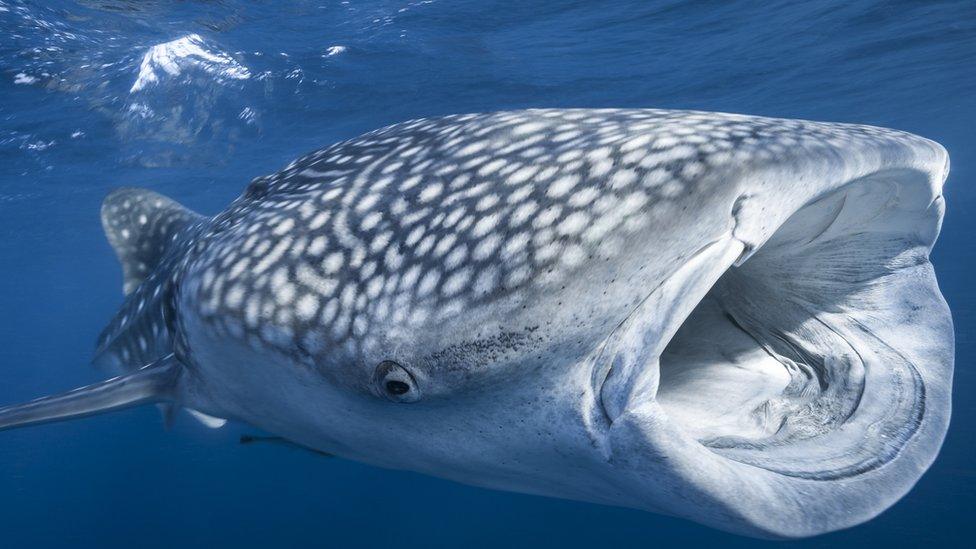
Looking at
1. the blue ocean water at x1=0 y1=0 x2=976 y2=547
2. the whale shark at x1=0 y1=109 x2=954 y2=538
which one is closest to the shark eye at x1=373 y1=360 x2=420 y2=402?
the whale shark at x1=0 y1=109 x2=954 y2=538

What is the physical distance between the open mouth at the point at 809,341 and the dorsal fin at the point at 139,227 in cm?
390

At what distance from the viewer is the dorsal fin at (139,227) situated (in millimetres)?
4707

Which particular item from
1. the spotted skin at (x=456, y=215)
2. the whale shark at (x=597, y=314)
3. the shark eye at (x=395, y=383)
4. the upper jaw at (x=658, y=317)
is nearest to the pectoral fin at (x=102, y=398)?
the whale shark at (x=597, y=314)

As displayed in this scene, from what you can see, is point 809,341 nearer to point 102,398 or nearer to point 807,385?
point 807,385

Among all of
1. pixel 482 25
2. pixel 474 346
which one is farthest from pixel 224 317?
pixel 482 25

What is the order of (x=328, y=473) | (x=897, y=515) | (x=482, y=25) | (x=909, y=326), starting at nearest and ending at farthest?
1. (x=909, y=326)
2. (x=897, y=515)
3. (x=328, y=473)
4. (x=482, y=25)

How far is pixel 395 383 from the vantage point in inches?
68.6

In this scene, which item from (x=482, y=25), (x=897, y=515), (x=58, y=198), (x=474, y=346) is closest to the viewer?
(x=474, y=346)

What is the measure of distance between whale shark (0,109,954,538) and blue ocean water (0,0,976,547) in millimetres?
4543

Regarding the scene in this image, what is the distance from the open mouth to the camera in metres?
1.39

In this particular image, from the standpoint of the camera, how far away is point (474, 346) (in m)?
1.55

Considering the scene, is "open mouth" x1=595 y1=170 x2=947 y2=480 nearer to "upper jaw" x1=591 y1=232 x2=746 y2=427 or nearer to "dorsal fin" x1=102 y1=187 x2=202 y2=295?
"upper jaw" x1=591 y1=232 x2=746 y2=427

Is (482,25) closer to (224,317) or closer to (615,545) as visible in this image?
(615,545)

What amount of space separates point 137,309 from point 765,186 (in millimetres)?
3518
